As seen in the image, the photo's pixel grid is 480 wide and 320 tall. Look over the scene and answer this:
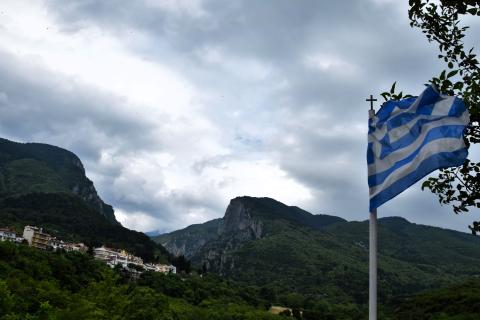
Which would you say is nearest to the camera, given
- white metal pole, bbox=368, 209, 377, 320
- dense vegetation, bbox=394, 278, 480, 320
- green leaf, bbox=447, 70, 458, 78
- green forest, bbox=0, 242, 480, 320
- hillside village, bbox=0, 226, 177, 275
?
white metal pole, bbox=368, 209, 377, 320

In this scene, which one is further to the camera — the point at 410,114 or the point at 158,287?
the point at 158,287

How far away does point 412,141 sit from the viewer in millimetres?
8125

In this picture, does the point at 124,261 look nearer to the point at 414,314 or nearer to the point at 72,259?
the point at 72,259

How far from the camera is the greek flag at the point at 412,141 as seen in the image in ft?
24.6

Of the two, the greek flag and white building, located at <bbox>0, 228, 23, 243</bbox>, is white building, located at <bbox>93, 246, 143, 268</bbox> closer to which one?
white building, located at <bbox>0, 228, 23, 243</bbox>

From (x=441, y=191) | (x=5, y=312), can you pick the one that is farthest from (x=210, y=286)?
(x=441, y=191)

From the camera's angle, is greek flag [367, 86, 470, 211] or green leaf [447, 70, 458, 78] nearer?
greek flag [367, 86, 470, 211]

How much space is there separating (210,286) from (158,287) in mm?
20525

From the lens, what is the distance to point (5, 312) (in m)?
44.0

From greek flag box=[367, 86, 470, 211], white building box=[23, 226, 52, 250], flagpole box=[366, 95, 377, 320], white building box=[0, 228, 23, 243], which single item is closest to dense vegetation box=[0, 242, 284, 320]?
flagpole box=[366, 95, 377, 320]

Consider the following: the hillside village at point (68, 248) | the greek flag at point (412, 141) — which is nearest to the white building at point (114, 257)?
the hillside village at point (68, 248)

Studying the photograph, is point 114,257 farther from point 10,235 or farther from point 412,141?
point 412,141

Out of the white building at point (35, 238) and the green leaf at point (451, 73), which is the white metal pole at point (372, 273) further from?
the white building at point (35, 238)

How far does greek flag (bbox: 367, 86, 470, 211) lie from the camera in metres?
7.50
